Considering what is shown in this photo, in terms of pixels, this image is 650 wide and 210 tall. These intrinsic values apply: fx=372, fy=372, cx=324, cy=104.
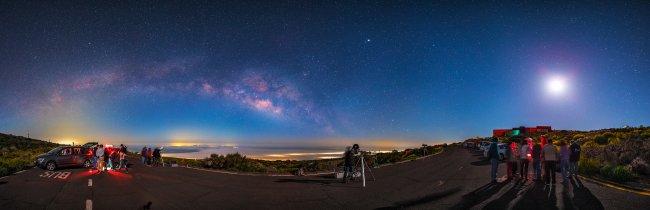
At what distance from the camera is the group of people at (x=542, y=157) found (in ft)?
43.4

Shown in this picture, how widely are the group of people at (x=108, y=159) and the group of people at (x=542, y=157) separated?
69.1 feet

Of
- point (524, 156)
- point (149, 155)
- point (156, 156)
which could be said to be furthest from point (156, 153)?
point (524, 156)

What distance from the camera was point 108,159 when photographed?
2369cm

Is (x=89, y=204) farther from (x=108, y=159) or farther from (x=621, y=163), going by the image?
(x=621, y=163)

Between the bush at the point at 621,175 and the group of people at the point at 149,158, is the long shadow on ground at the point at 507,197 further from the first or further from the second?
the group of people at the point at 149,158

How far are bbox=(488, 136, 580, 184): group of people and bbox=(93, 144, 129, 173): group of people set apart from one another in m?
21.1

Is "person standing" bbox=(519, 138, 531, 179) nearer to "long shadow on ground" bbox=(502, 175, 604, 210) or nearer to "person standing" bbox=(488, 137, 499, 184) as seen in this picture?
"person standing" bbox=(488, 137, 499, 184)

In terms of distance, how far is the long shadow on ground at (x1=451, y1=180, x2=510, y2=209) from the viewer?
372 inches

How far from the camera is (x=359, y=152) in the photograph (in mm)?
15406

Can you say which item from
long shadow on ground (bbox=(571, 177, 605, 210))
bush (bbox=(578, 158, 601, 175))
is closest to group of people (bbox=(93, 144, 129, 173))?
long shadow on ground (bbox=(571, 177, 605, 210))

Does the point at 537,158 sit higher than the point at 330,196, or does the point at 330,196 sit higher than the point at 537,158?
the point at 537,158

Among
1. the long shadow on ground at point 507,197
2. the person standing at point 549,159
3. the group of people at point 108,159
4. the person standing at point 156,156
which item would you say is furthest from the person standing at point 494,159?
the person standing at point 156,156

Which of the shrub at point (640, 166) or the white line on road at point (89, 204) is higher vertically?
the shrub at point (640, 166)

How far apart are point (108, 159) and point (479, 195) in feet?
73.3
